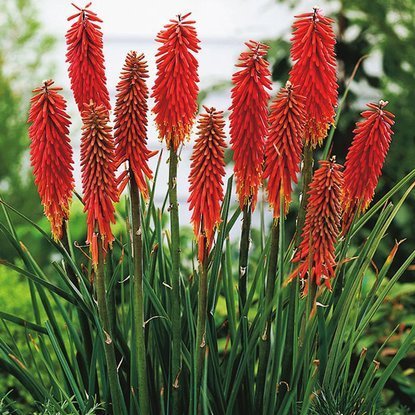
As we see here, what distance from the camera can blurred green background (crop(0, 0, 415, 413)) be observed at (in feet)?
13.1

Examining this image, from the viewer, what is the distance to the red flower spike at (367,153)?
1.38 meters

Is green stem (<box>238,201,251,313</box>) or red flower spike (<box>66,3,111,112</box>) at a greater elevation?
red flower spike (<box>66,3,111,112</box>)

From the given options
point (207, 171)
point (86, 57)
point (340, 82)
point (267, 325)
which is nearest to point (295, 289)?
point (267, 325)

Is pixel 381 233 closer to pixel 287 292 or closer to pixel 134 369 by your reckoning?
pixel 287 292

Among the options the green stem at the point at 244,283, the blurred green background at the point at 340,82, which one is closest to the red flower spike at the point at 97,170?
the green stem at the point at 244,283

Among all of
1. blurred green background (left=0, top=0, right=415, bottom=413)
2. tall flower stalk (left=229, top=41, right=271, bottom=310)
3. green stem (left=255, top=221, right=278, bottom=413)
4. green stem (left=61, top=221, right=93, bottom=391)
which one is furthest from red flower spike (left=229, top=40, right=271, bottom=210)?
blurred green background (left=0, top=0, right=415, bottom=413)

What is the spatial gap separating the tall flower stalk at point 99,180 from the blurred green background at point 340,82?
172 centimetres

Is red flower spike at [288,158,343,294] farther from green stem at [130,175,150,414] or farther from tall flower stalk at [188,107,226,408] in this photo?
green stem at [130,175,150,414]

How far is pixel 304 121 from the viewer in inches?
51.9

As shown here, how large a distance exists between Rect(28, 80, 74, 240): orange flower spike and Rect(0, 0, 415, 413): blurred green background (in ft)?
5.47

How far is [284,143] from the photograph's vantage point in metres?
1.30

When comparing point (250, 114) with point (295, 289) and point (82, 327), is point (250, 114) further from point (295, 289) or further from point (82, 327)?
point (82, 327)

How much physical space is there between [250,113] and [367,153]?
0.22 metres

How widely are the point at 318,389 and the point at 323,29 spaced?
1.94ft
